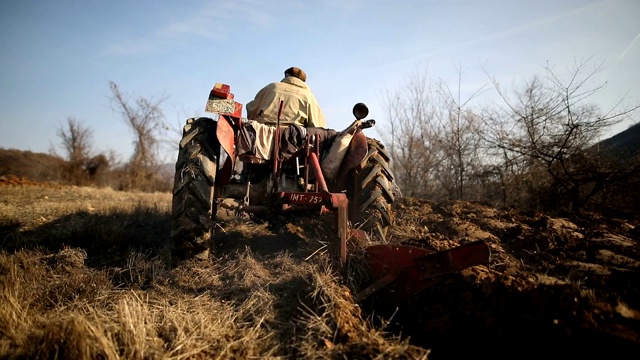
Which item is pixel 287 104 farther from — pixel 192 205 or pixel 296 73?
pixel 192 205

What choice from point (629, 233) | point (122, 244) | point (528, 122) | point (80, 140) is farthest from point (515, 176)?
point (80, 140)

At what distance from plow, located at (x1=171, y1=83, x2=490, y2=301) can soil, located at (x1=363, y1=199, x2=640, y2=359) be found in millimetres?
497

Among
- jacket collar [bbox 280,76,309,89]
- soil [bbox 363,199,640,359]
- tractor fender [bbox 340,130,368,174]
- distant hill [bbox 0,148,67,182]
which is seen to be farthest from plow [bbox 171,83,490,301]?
distant hill [bbox 0,148,67,182]

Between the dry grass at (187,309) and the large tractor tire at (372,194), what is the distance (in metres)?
0.47

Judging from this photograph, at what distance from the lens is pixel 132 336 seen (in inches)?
67.4

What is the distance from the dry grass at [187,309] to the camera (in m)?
1.69

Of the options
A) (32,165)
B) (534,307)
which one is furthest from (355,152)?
(32,165)

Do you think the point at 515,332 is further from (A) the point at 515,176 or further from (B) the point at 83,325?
(A) the point at 515,176

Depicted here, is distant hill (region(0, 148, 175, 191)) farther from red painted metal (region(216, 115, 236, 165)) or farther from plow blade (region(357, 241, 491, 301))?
plow blade (region(357, 241, 491, 301))

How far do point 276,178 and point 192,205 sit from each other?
0.82 meters

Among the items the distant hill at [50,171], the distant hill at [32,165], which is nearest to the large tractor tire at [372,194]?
the distant hill at [50,171]

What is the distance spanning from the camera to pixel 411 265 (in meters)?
2.21

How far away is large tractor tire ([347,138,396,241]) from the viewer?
3.29 metres

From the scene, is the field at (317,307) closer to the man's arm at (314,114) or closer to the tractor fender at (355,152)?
the tractor fender at (355,152)
